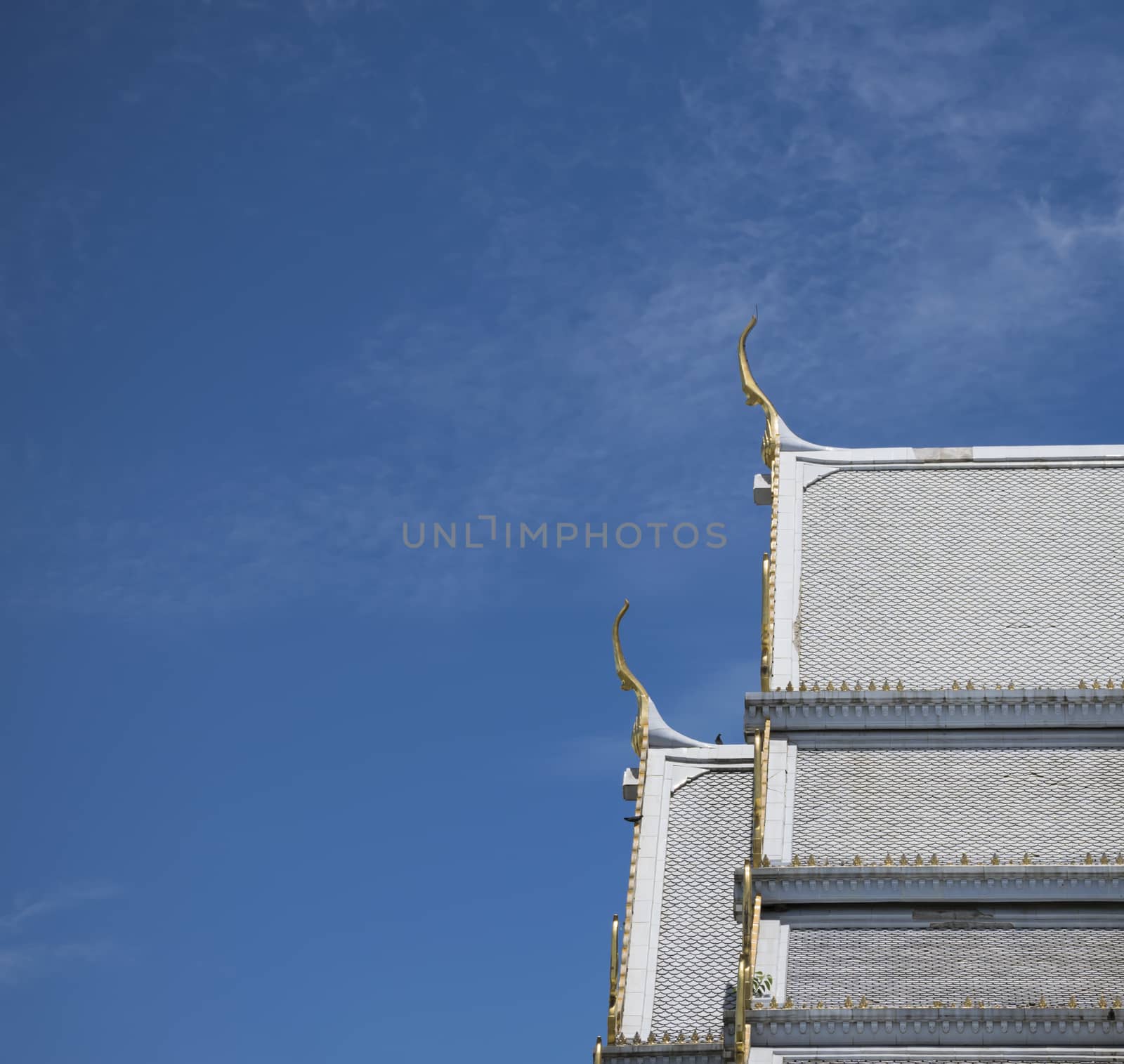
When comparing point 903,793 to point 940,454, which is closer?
point 903,793

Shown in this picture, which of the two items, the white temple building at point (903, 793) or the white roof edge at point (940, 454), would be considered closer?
the white temple building at point (903, 793)

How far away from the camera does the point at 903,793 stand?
2923 cm

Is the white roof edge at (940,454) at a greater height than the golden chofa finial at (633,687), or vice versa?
the white roof edge at (940,454)

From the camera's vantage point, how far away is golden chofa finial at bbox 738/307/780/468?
35406 millimetres

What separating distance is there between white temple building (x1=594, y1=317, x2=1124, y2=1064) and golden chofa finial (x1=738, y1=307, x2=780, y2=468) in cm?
5

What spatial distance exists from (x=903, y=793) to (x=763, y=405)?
921cm

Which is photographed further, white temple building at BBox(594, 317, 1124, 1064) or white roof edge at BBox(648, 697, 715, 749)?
white roof edge at BBox(648, 697, 715, 749)

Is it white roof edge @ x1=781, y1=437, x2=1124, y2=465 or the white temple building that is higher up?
white roof edge @ x1=781, y1=437, x2=1124, y2=465

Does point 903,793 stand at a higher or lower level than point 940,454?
lower

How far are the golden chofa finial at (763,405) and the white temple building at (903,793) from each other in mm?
47

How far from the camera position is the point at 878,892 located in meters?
27.5

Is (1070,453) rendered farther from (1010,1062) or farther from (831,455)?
(1010,1062)

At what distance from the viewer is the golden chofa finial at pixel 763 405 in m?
35.4

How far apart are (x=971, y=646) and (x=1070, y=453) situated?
18.1 ft
